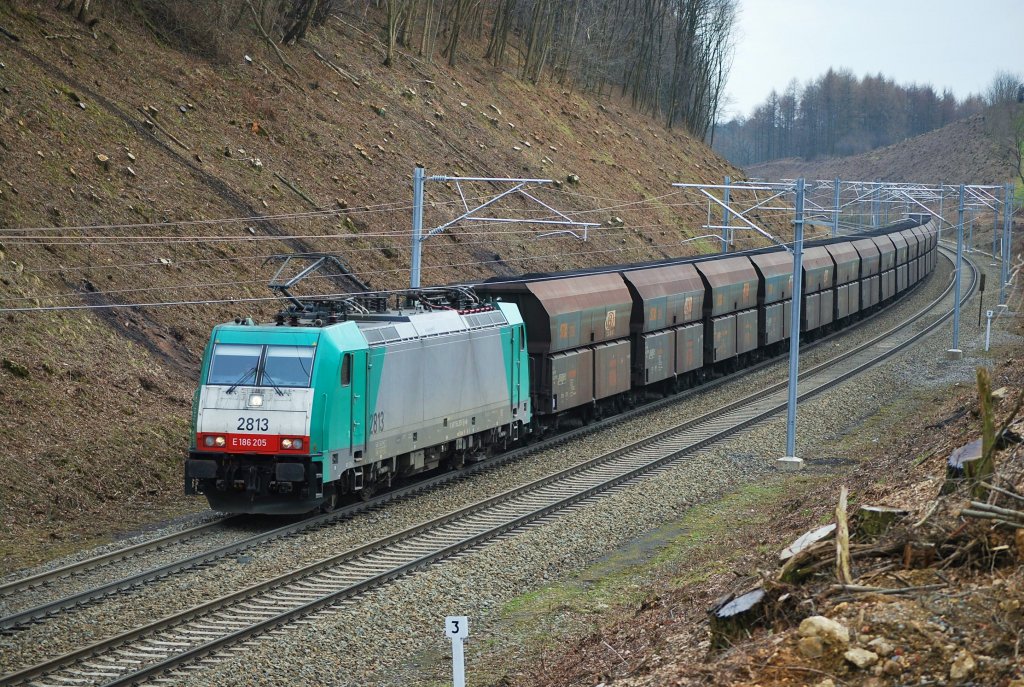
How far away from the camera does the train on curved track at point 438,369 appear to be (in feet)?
60.8

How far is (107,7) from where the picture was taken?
40.1 m

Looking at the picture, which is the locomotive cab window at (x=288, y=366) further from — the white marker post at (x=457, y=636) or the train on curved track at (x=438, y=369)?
the white marker post at (x=457, y=636)

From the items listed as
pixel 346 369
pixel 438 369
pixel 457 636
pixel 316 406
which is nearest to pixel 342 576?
pixel 316 406

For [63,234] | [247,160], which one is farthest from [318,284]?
[63,234]

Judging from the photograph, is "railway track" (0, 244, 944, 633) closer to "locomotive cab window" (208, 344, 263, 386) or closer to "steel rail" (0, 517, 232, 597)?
"steel rail" (0, 517, 232, 597)

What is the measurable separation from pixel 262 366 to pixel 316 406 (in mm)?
1105

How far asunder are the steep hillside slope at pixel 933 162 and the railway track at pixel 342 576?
127497mm

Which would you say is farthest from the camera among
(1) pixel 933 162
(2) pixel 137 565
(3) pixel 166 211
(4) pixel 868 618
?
(1) pixel 933 162

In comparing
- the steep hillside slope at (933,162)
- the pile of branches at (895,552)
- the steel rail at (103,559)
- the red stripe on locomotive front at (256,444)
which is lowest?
the steel rail at (103,559)

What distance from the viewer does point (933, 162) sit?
165500 millimetres

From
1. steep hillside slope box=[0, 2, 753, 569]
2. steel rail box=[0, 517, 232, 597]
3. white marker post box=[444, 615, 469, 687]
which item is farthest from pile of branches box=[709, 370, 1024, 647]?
steep hillside slope box=[0, 2, 753, 569]

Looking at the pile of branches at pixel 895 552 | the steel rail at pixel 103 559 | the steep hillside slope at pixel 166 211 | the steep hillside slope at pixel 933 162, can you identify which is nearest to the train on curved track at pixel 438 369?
the steel rail at pixel 103 559

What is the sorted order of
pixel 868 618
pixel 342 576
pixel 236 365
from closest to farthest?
1. pixel 868 618
2. pixel 342 576
3. pixel 236 365

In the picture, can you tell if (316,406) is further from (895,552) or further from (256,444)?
(895,552)
